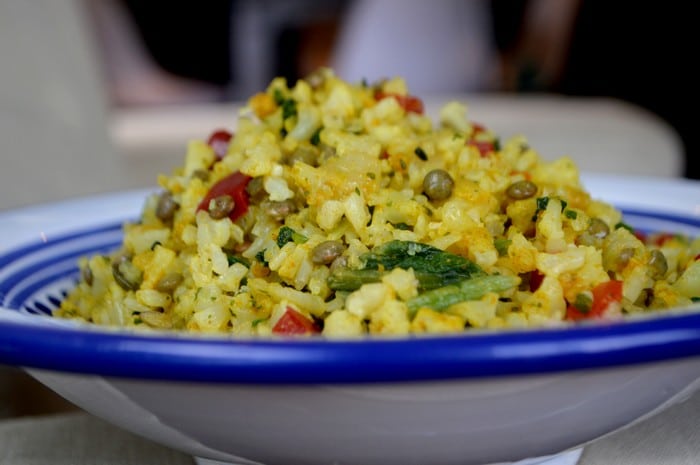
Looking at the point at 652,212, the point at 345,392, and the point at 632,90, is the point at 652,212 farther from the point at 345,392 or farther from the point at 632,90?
A: the point at 632,90

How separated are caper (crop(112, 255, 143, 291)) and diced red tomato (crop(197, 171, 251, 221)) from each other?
13 cm

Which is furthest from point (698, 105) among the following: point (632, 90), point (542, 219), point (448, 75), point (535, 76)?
point (542, 219)

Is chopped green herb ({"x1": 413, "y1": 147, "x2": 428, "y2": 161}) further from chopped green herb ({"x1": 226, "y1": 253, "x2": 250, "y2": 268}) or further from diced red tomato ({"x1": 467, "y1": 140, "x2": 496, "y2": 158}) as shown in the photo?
chopped green herb ({"x1": 226, "y1": 253, "x2": 250, "y2": 268})

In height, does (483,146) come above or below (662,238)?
above

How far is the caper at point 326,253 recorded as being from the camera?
3.44 ft

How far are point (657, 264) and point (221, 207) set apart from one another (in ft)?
1.89

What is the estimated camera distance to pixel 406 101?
4.63 feet

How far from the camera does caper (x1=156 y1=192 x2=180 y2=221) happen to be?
4.33ft

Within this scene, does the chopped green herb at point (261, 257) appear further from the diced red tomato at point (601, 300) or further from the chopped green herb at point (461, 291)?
the diced red tomato at point (601, 300)

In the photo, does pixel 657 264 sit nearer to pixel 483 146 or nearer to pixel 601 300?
pixel 601 300

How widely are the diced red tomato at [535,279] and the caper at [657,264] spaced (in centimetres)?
20

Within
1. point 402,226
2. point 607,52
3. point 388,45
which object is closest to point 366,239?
point 402,226

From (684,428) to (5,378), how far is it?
4.59ft

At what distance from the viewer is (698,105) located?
20.0ft
